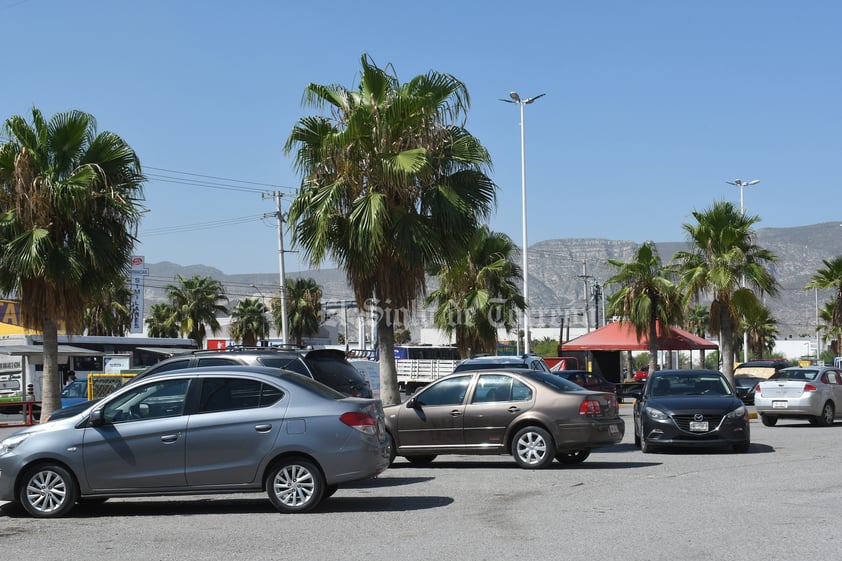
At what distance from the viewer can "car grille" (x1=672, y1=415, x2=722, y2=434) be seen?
680 inches

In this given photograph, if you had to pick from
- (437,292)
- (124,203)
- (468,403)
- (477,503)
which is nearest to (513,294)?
(437,292)

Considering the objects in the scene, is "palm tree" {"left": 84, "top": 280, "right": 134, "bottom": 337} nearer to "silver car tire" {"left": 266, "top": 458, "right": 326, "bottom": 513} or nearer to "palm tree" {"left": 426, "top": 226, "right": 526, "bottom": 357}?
"palm tree" {"left": 426, "top": 226, "right": 526, "bottom": 357}

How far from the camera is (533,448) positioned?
15.4m

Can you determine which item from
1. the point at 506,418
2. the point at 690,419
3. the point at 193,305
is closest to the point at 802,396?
the point at 690,419

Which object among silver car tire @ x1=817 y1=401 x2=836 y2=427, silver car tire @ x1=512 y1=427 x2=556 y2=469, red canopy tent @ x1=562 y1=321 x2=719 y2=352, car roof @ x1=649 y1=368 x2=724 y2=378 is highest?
red canopy tent @ x1=562 y1=321 x2=719 y2=352

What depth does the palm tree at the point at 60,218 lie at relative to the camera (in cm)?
2092

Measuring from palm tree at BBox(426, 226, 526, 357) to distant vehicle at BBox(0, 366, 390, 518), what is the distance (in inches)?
892

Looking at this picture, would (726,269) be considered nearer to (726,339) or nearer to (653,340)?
(726,339)

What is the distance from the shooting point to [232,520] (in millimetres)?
10672

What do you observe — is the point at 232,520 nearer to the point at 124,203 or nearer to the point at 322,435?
the point at 322,435

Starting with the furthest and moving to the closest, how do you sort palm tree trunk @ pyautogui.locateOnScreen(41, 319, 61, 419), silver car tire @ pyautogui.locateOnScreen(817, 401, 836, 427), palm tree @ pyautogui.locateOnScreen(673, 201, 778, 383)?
palm tree @ pyautogui.locateOnScreen(673, 201, 778, 383), silver car tire @ pyautogui.locateOnScreen(817, 401, 836, 427), palm tree trunk @ pyautogui.locateOnScreen(41, 319, 61, 419)

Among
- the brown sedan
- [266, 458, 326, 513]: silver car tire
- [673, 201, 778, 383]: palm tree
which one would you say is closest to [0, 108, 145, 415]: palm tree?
the brown sedan

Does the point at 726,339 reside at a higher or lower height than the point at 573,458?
higher

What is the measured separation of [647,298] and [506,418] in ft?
76.0
